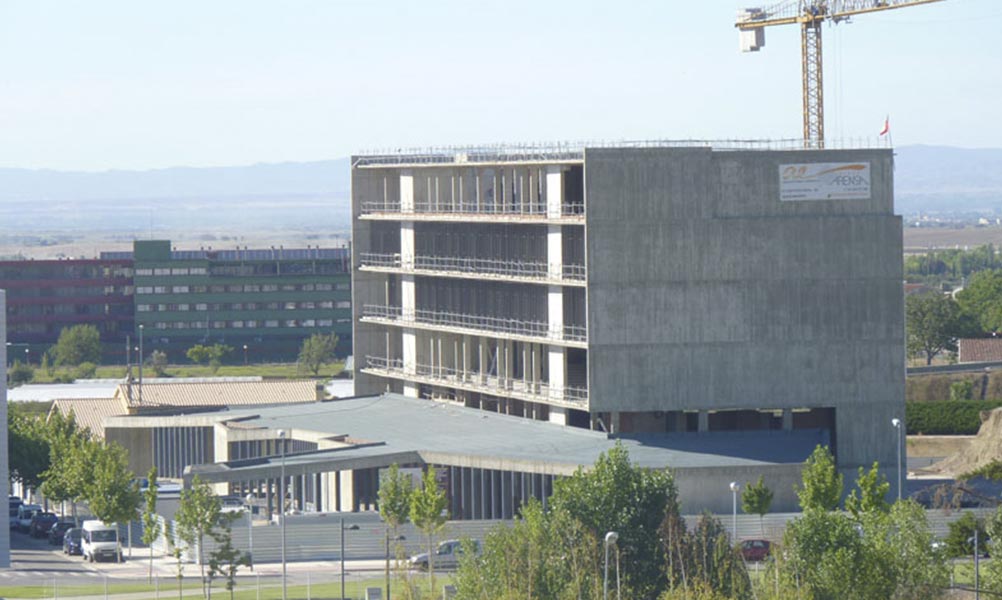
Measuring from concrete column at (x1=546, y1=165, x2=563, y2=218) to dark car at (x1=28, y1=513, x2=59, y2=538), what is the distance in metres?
27.0

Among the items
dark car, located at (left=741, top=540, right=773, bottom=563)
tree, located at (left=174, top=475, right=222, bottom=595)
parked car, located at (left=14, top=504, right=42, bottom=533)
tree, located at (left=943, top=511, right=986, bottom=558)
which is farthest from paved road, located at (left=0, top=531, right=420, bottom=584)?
tree, located at (left=943, top=511, right=986, bottom=558)

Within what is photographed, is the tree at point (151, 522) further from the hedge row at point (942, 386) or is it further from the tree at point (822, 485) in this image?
the hedge row at point (942, 386)

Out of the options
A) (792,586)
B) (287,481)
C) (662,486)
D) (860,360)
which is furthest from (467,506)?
(792,586)

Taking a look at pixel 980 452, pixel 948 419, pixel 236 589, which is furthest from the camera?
pixel 948 419

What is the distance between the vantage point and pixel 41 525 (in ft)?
318

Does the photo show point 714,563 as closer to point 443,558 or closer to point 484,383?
point 443,558

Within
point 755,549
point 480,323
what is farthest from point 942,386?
point 755,549

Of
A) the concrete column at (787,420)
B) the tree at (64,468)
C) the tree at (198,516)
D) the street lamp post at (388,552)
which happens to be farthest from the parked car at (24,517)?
the concrete column at (787,420)

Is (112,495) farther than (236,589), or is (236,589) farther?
(112,495)

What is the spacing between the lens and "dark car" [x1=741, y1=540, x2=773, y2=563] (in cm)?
7644

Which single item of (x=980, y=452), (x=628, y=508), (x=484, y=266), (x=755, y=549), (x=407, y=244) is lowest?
(x=755, y=549)

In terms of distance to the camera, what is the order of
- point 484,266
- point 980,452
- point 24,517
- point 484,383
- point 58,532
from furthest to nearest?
point 484,383
point 980,452
point 484,266
point 24,517
point 58,532

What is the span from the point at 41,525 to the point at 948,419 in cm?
5056

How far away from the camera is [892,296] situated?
93.4 metres
